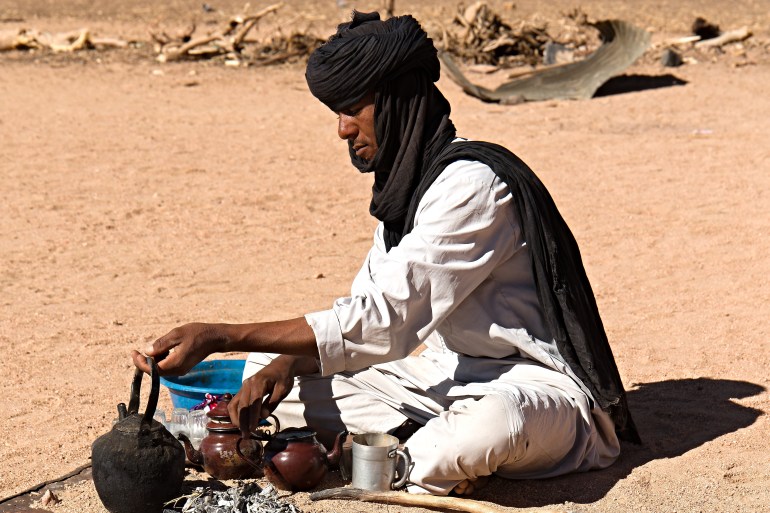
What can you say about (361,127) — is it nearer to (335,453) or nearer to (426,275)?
(426,275)

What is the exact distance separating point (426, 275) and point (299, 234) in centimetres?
394

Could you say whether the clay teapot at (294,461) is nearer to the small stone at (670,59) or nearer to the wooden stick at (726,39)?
the small stone at (670,59)

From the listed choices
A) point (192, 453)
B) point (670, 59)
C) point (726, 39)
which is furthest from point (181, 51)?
point (192, 453)

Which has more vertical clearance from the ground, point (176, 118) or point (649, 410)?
point (176, 118)

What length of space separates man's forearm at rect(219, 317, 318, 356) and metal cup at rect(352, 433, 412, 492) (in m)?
0.41

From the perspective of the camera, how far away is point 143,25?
16.4 m

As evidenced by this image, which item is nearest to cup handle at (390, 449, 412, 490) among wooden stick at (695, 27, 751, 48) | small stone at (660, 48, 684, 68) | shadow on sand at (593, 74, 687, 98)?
shadow on sand at (593, 74, 687, 98)

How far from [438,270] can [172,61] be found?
1072cm

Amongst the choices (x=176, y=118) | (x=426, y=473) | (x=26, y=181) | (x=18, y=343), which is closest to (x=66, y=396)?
(x=18, y=343)

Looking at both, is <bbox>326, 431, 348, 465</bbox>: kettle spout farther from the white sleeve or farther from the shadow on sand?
the shadow on sand

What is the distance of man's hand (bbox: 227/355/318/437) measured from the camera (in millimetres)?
3605

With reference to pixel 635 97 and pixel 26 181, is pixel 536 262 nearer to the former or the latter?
pixel 26 181

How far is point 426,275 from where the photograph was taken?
3508mm

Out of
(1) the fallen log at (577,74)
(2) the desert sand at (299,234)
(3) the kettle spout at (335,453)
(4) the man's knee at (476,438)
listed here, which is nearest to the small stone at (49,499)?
(2) the desert sand at (299,234)
